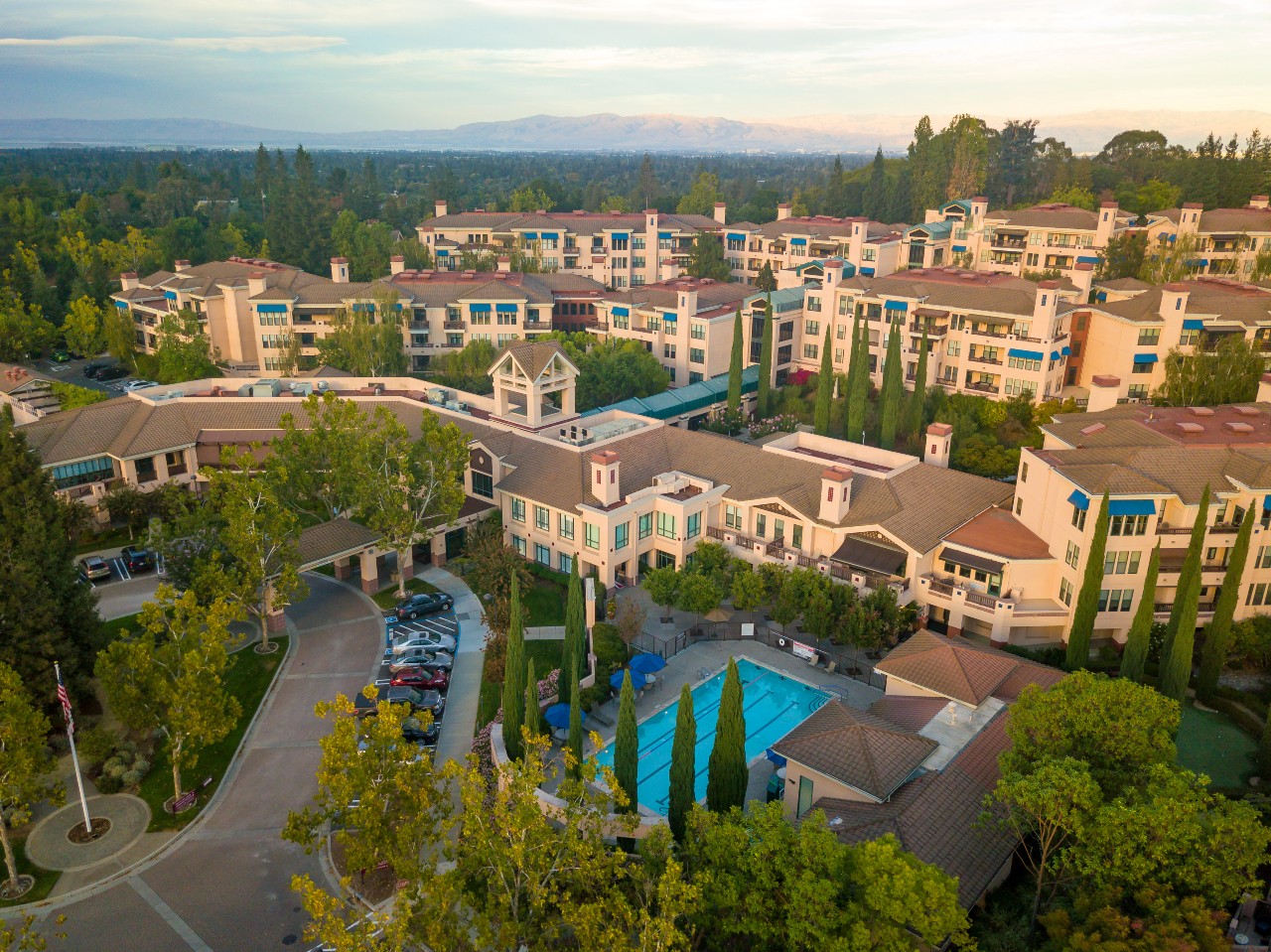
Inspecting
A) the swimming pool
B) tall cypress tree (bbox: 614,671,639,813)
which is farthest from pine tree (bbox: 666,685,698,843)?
the swimming pool

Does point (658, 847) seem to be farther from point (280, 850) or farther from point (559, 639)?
point (559, 639)

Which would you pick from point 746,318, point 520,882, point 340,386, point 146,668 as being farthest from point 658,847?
point 746,318

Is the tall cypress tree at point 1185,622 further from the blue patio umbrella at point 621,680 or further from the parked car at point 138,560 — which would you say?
the parked car at point 138,560

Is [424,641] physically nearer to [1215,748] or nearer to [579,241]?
[1215,748]

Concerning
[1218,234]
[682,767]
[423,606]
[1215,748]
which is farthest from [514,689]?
[1218,234]

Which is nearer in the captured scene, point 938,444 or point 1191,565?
point 1191,565

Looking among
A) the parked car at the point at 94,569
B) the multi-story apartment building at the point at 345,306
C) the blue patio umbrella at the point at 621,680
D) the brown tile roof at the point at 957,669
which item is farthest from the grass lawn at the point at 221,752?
the multi-story apartment building at the point at 345,306
